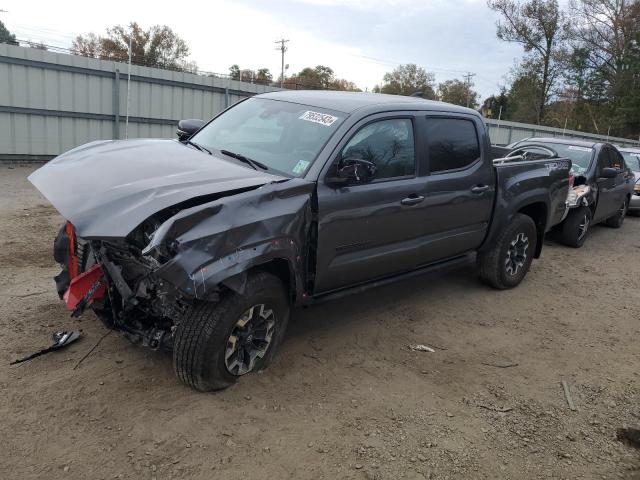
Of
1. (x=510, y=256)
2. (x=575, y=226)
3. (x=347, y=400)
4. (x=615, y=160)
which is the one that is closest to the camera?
(x=347, y=400)

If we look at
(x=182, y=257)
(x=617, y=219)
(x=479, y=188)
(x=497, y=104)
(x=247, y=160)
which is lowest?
(x=617, y=219)

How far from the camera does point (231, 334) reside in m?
3.37

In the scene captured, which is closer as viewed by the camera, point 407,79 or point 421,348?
point 421,348

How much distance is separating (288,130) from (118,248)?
5.33 feet

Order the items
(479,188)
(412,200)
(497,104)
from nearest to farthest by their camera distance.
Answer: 1. (412,200)
2. (479,188)
3. (497,104)

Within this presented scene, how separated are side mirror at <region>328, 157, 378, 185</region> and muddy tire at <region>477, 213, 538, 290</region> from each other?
245cm

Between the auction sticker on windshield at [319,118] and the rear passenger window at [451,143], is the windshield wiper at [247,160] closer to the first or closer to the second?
the auction sticker on windshield at [319,118]

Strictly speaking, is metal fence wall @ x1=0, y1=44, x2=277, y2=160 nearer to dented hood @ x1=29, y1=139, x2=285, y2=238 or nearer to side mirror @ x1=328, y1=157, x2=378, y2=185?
dented hood @ x1=29, y1=139, x2=285, y2=238

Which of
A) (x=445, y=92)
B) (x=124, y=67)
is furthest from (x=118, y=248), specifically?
(x=445, y=92)

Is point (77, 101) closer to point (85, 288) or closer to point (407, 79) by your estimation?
point (85, 288)

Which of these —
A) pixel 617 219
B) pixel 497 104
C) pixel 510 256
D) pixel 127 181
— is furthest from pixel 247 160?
pixel 497 104

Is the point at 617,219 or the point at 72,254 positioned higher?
the point at 72,254

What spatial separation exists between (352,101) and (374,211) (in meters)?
0.96

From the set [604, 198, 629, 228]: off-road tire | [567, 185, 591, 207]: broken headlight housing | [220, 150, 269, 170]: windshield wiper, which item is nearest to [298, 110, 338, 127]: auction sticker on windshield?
[220, 150, 269, 170]: windshield wiper
